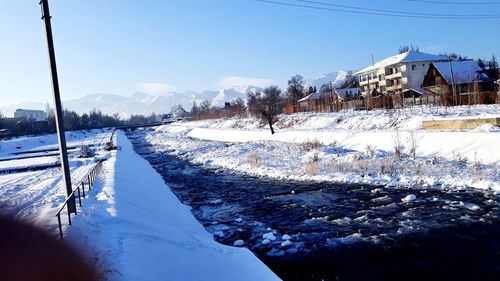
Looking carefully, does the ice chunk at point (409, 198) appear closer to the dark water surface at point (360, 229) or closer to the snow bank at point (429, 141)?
the dark water surface at point (360, 229)

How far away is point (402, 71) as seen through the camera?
71812 mm

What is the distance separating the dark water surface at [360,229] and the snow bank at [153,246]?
3.57ft

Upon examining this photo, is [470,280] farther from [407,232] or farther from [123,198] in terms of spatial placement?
[123,198]

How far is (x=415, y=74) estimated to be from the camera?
7144 cm

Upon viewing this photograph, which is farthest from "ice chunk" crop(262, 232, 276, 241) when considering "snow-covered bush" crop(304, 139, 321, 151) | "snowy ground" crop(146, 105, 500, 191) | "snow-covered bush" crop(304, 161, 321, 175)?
"snow-covered bush" crop(304, 139, 321, 151)

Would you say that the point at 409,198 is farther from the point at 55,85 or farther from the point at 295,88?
the point at 295,88

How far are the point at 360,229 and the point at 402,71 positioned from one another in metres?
66.4

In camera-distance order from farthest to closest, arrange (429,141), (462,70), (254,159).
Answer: (462,70) → (254,159) → (429,141)

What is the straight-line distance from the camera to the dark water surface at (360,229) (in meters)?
9.05

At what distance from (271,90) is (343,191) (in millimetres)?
76740

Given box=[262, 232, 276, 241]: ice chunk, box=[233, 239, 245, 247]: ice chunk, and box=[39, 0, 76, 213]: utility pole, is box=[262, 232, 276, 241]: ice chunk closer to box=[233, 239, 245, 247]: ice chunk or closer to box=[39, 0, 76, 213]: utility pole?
box=[233, 239, 245, 247]: ice chunk

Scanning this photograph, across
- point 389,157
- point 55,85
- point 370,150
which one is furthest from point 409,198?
point 55,85

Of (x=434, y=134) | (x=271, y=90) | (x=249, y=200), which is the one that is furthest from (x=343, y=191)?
(x=271, y=90)

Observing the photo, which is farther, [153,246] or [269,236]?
[269,236]
